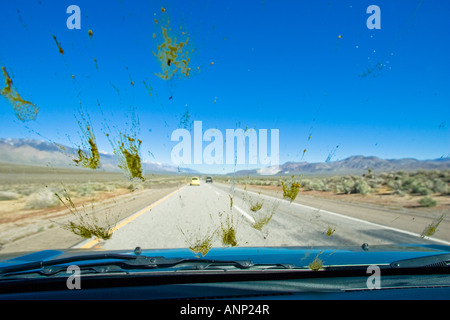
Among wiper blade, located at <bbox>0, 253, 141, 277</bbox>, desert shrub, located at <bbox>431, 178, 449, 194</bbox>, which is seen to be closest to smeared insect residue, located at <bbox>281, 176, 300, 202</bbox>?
wiper blade, located at <bbox>0, 253, 141, 277</bbox>

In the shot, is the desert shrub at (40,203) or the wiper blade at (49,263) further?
the desert shrub at (40,203)

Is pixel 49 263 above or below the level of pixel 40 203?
above

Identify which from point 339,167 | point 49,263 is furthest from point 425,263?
point 339,167

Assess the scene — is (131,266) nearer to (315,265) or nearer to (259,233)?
(315,265)

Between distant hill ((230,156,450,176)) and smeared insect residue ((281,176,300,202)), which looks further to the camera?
smeared insect residue ((281,176,300,202))

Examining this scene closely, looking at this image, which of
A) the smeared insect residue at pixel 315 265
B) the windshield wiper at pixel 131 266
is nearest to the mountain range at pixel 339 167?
the smeared insect residue at pixel 315 265

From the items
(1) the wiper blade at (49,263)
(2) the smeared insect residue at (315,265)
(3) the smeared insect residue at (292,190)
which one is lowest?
(2) the smeared insect residue at (315,265)

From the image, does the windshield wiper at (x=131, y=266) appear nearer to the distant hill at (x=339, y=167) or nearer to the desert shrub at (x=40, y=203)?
the distant hill at (x=339, y=167)

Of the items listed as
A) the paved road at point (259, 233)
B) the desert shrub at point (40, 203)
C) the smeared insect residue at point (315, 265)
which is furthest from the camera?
the desert shrub at point (40, 203)

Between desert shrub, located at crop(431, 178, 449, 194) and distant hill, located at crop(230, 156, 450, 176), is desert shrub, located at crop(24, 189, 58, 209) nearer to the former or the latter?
distant hill, located at crop(230, 156, 450, 176)
